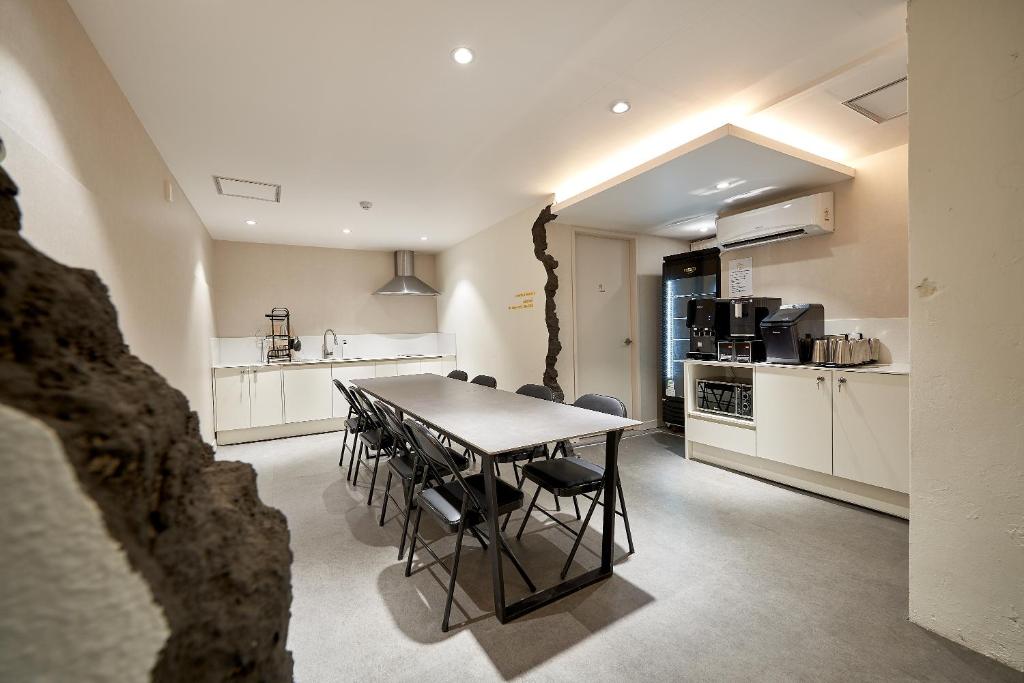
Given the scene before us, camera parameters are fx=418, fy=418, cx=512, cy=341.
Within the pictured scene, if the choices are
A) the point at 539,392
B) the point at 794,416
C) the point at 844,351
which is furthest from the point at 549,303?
the point at 844,351

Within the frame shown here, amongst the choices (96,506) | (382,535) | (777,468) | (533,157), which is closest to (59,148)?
(96,506)

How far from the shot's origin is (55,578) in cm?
37

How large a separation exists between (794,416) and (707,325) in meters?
1.11

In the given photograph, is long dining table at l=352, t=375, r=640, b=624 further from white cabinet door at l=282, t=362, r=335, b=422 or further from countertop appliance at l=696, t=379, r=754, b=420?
white cabinet door at l=282, t=362, r=335, b=422

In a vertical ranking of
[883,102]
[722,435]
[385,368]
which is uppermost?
[883,102]

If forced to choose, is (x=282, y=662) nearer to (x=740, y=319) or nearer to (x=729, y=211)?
(x=740, y=319)

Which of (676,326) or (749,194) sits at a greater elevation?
(749,194)

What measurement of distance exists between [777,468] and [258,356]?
576 cm

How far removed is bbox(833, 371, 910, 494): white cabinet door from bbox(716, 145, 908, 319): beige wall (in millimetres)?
676

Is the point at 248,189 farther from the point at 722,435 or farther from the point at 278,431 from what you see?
the point at 722,435

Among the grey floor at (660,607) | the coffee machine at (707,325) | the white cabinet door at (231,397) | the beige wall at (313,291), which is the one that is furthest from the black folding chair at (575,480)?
the beige wall at (313,291)

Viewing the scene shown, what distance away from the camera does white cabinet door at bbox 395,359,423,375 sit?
5.51 meters

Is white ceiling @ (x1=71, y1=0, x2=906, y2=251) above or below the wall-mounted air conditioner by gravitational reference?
above

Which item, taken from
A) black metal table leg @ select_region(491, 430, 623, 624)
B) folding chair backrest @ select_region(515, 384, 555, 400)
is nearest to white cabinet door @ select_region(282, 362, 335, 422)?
folding chair backrest @ select_region(515, 384, 555, 400)
